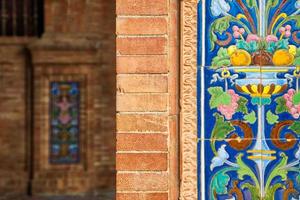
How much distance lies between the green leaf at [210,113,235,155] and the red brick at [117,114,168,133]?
32 cm

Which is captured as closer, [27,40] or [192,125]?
[192,125]

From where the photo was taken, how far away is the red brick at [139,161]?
3.62m

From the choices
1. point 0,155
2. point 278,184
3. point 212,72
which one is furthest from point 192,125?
point 0,155

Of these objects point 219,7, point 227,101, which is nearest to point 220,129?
point 227,101

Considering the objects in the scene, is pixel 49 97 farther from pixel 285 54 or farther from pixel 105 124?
pixel 285 54

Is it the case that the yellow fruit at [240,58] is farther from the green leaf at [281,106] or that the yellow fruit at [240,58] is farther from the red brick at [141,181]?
the red brick at [141,181]

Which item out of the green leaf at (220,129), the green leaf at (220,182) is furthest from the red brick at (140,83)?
the green leaf at (220,182)

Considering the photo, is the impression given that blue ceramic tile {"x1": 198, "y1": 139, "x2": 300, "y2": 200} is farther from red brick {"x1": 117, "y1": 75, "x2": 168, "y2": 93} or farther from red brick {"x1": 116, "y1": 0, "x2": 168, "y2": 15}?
red brick {"x1": 116, "y1": 0, "x2": 168, "y2": 15}

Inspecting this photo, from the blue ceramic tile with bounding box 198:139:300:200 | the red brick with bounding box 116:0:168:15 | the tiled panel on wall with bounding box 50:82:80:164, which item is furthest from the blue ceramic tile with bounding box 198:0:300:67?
the tiled panel on wall with bounding box 50:82:80:164

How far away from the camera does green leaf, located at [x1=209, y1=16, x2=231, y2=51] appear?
3.69 m

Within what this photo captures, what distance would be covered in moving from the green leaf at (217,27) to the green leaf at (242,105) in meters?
0.38

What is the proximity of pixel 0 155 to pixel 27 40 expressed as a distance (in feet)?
7.67

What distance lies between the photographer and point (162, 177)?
3629mm

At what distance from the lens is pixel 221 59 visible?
3691 mm
